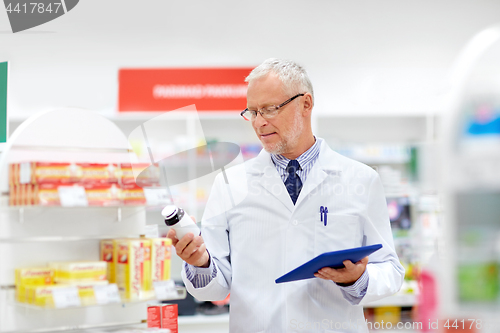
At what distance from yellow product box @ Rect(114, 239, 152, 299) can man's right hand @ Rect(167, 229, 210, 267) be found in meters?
0.59

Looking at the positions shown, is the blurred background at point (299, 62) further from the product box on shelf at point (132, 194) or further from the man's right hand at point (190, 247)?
the man's right hand at point (190, 247)

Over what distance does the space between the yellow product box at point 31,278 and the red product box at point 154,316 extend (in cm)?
42

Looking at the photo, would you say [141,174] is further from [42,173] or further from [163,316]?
[163,316]

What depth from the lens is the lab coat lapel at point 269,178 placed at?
189 cm

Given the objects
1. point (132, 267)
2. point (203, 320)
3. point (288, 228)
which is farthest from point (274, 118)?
point (203, 320)

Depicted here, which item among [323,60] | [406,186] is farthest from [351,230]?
[323,60]

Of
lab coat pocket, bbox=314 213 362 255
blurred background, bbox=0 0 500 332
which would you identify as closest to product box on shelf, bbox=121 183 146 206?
lab coat pocket, bbox=314 213 362 255

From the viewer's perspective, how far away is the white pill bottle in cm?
151

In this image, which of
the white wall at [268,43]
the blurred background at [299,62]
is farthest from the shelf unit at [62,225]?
the white wall at [268,43]

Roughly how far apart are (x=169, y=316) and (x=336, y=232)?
0.83 m

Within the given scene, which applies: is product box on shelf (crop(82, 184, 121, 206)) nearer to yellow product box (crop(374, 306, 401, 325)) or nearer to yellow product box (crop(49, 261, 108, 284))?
yellow product box (crop(49, 261, 108, 284))

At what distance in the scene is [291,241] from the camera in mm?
1843

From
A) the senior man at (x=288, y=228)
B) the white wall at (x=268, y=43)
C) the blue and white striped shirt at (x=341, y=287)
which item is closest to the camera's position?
the blue and white striped shirt at (x=341, y=287)

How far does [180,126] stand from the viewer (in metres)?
5.26
